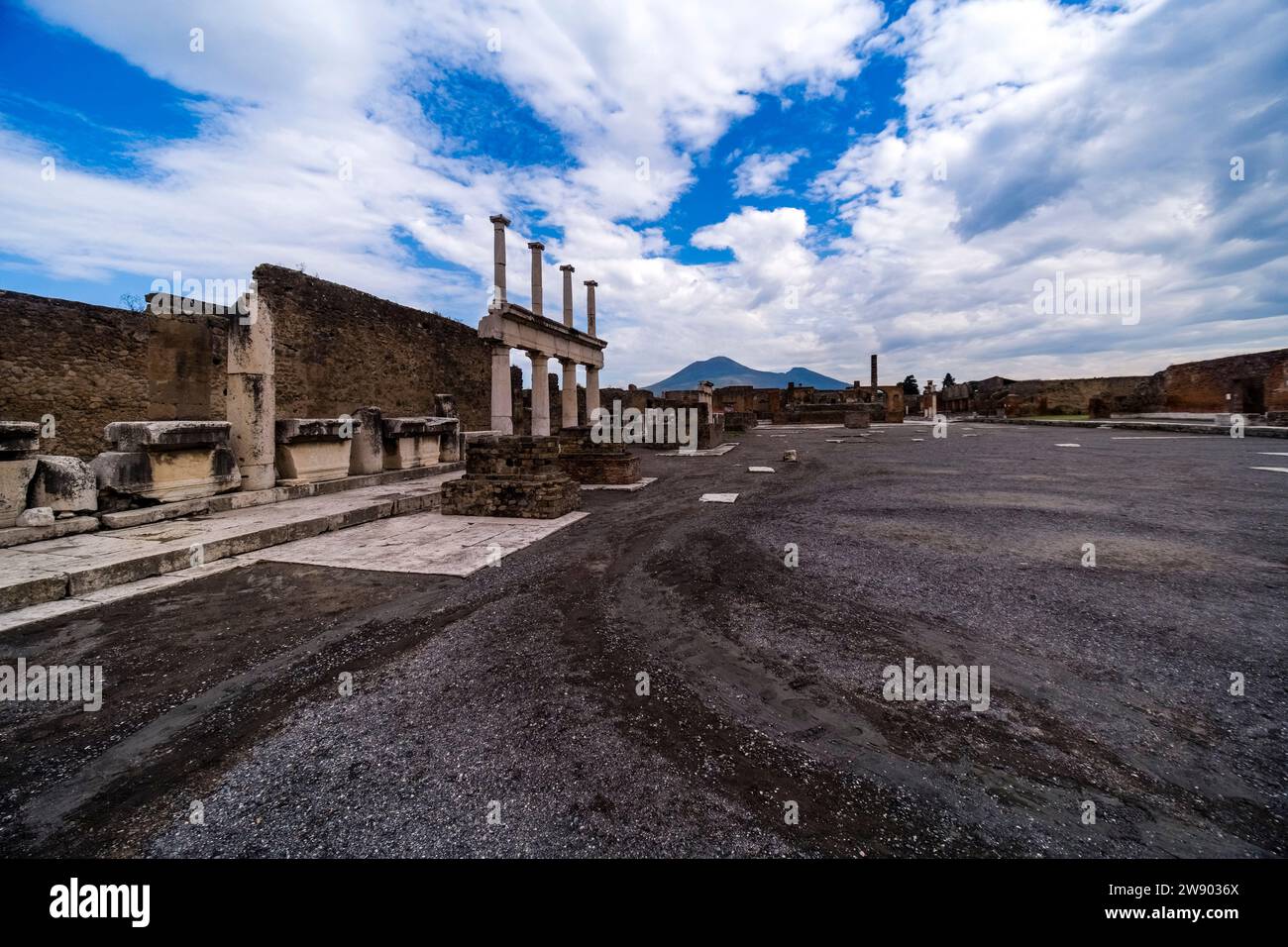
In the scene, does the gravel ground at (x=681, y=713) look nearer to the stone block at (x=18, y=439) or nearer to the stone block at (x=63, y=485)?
the stone block at (x=63, y=485)

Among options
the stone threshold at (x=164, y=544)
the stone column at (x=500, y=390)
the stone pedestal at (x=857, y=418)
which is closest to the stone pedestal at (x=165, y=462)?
the stone threshold at (x=164, y=544)

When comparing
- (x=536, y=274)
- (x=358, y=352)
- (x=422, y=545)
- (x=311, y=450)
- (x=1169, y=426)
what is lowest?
Answer: (x=422, y=545)

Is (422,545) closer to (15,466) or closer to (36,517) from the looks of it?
(36,517)

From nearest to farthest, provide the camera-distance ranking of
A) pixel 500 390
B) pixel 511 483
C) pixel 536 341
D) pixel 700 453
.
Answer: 1. pixel 511 483
2. pixel 500 390
3. pixel 536 341
4. pixel 700 453

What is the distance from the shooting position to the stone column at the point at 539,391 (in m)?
15.8

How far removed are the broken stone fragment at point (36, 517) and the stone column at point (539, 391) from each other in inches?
438

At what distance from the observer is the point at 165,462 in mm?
6316

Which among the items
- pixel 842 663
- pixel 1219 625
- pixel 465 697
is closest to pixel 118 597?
pixel 465 697

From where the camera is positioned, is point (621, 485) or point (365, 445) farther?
point (621, 485)

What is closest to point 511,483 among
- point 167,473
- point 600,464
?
point 600,464

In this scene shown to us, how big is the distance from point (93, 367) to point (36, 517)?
7.71 m

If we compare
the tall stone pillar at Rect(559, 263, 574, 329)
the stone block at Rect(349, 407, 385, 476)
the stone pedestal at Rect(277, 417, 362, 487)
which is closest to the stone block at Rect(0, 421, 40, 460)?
the stone pedestal at Rect(277, 417, 362, 487)
